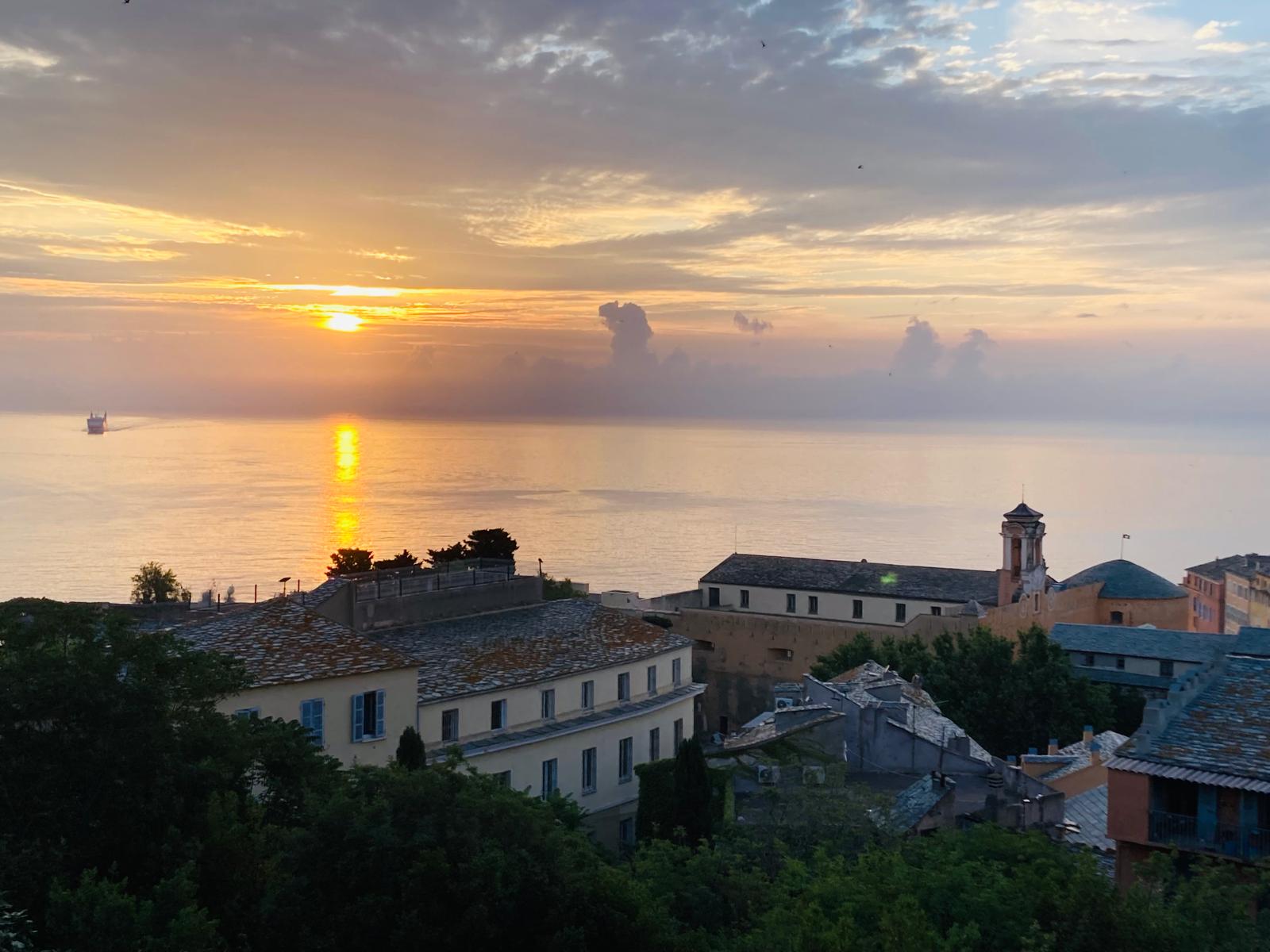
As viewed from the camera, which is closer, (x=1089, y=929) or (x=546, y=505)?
(x=1089, y=929)

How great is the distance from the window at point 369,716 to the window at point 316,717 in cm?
86

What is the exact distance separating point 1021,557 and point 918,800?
3719 centimetres

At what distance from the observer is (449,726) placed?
101ft

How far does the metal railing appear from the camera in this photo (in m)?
35.7

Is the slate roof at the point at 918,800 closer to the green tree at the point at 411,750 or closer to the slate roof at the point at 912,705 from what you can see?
the slate roof at the point at 912,705

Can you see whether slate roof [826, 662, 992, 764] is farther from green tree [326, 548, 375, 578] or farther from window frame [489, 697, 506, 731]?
green tree [326, 548, 375, 578]

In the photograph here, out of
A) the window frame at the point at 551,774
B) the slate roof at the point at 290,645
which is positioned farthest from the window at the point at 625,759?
the slate roof at the point at 290,645

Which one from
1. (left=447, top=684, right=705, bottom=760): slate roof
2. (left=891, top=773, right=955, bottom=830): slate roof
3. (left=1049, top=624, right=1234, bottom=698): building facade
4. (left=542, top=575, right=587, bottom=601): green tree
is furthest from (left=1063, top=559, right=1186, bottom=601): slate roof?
(left=891, top=773, right=955, bottom=830): slate roof

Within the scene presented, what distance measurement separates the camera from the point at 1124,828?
20906 mm

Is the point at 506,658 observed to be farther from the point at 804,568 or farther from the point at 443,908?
the point at 804,568

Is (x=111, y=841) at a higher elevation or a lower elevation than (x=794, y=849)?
higher

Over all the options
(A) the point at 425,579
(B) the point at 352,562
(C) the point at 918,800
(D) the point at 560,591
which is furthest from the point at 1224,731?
(B) the point at 352,562

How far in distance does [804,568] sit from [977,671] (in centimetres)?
2043

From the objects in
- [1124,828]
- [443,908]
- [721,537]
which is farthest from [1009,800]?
[721,537]
